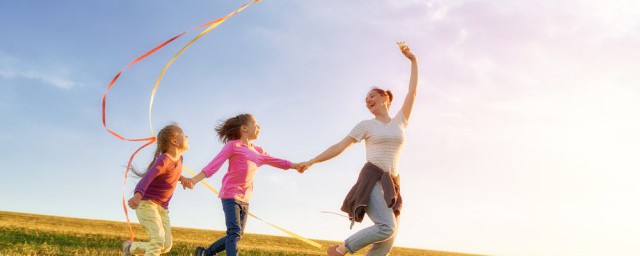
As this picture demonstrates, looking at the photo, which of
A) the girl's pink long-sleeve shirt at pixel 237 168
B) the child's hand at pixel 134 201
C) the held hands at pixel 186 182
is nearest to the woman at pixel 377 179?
the girl's pink long-sleeve shirt at pixel 237 168

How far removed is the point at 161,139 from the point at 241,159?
1.30 meters

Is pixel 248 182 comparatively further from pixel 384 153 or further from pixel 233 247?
pixel 384 153

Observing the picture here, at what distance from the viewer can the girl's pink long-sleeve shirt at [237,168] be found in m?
7.75

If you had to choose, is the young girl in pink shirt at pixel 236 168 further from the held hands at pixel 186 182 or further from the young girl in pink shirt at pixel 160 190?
the young girl in pink shirt at pixel 160 190

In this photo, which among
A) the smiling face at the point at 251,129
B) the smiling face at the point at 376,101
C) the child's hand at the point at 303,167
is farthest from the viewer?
the smiling face at the point at 251,129

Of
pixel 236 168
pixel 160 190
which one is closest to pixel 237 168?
pixel 236 168

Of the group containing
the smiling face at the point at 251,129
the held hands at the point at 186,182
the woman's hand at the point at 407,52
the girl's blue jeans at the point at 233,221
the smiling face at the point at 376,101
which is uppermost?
the woman's hand at the point at 407,52

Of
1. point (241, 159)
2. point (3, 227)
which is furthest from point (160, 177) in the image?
point (3, 227)

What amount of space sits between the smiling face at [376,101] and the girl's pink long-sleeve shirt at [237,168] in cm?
181

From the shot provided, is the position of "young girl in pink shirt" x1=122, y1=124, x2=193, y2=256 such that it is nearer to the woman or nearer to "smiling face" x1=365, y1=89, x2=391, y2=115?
the woman

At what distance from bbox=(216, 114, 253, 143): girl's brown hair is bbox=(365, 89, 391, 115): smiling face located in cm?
194

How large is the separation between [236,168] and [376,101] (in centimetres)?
222

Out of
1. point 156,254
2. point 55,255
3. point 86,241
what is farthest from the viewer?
point 86,241

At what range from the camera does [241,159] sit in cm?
796
